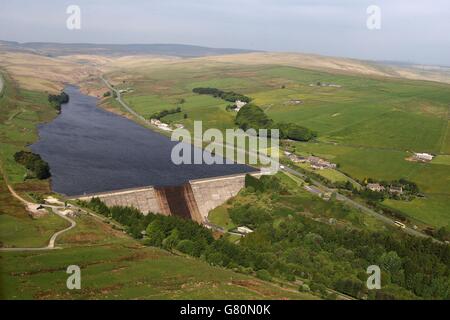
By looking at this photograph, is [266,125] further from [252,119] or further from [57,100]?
[57,100]

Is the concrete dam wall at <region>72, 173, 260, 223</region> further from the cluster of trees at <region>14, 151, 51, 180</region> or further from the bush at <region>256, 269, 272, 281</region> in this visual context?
the bush at <region>256, 269, 272, 281</region>

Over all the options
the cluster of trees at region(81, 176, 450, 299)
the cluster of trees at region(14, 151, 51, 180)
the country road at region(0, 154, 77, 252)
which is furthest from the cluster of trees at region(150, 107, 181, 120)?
the cluster of trees at region(81, 176, 450, 299)

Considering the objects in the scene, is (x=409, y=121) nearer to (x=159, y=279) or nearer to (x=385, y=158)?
(x=385, y=158)

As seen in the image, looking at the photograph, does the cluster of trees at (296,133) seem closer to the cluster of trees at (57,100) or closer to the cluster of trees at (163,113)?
the cluster of trees at (163,113)

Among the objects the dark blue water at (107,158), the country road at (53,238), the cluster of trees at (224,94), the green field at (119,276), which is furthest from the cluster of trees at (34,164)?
the cluster of trees at (224,94)

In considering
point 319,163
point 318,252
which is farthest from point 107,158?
point 318,252

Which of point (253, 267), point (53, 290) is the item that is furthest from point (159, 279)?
point (253, 267)
